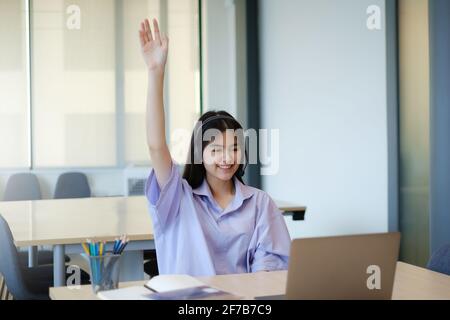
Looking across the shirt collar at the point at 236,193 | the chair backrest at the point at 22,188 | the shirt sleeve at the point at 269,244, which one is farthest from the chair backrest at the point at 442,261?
the chair backrest at the point at 22,188

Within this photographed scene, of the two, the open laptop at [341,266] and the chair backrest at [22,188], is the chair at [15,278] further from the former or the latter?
the chair backrest at [22,188]

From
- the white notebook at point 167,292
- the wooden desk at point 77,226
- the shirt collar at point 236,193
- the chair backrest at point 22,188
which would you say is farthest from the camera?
the chair backrest at point 22,188

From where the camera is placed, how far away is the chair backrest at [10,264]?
108 inches

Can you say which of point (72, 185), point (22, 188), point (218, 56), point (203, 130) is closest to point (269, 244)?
point (203, 130)

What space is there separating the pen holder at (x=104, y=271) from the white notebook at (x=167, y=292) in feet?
0.14

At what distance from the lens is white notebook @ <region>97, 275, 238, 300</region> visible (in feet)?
5.11

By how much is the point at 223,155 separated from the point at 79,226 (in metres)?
1.28

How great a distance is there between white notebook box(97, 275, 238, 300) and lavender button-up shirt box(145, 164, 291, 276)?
461 mm

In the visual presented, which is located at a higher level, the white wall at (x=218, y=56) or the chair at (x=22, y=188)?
the white wall at (x=218, y=56)

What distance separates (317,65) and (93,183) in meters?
2.59

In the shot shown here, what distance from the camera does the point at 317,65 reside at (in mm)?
4895

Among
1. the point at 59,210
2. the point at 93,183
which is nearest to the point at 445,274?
the point at 59,210

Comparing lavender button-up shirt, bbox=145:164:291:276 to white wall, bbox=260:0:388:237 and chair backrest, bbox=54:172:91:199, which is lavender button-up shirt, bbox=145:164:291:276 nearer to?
white wall, bbox=260:0:388:237

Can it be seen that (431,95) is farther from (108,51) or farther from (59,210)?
(108,51)
